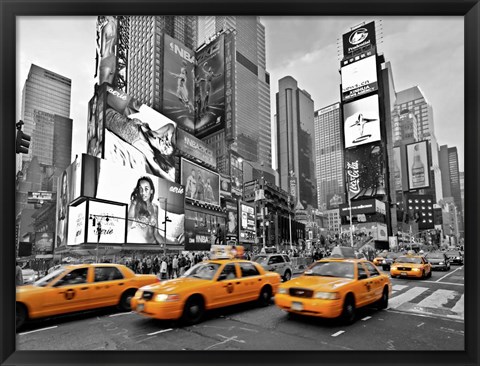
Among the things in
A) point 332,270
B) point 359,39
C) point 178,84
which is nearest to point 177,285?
point 332,270

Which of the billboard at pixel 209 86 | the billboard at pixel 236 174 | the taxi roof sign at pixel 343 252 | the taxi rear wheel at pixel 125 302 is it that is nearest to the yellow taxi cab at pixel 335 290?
the taxi rear wheel at pixel 125 302

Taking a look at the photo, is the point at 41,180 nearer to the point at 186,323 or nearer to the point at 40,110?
the point at 40,110

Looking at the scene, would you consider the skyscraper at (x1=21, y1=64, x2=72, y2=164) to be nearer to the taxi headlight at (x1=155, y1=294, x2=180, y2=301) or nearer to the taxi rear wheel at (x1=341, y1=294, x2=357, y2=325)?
the taxi headlight at (x1=155, y1=294, x2=180, y2=301)

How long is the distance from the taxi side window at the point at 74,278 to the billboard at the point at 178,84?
4567 inches

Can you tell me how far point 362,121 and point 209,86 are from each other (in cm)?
6293

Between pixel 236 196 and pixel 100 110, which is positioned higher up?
pixel 100 110

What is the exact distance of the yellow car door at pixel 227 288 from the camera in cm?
902

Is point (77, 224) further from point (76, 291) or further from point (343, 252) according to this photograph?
point (76, 291)

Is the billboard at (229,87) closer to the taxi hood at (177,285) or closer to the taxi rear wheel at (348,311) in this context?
the taxi hood at (177,285)

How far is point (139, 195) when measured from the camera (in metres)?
58.5
